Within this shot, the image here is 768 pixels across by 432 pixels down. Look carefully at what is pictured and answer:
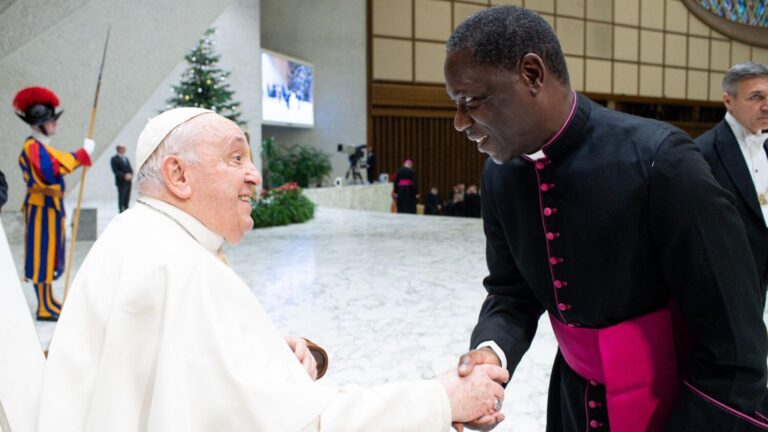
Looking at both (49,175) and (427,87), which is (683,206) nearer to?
(49,175)

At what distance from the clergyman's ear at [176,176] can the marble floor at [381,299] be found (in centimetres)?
222

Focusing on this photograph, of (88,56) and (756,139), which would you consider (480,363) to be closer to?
(756,139)

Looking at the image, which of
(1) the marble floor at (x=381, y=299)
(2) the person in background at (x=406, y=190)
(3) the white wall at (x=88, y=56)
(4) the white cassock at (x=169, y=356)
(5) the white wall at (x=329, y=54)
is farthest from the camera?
(5) the white wall at (x=329, y=54)

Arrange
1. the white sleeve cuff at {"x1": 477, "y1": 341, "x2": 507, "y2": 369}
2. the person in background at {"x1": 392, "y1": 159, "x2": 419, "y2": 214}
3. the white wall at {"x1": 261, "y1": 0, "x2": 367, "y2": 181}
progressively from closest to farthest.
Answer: the white sleeve cuff at {"x1": 477, "y1": 341, "x2": 507, "y2": 369} → the person in background at {"x1": 392, "y1": 159, "x2": 419, "y2": 214} → the white wall at {"x1": 261, "y1": 0, "x2": 367, "y2": 181}

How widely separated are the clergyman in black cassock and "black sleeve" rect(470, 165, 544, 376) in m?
0.04

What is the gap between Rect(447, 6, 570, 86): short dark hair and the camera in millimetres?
1177

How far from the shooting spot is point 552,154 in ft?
4.28

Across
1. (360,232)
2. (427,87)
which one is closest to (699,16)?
(427,87)

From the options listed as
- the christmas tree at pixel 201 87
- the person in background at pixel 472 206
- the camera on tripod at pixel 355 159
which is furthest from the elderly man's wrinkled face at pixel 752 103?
the camera on tripod at pixel 355 159

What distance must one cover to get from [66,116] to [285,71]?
959 centimetres

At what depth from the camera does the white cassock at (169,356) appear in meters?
1.03

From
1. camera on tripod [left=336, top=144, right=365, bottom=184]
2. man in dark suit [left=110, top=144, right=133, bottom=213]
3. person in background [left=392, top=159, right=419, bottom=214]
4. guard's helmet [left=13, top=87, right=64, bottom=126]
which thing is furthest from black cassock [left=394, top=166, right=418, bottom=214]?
guard's helmet [left=13, top=87, right=64, bottom=126]

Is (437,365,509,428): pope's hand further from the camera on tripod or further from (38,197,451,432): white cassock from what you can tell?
the camera on tripod

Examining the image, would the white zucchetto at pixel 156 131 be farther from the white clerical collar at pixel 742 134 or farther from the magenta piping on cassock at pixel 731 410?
the white clerical collar at pixel 742 134
